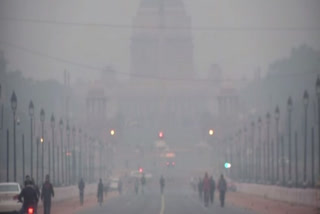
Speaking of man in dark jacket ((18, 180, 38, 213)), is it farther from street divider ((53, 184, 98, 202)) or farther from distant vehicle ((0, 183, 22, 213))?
street divider ((53, 184, 98, 202))

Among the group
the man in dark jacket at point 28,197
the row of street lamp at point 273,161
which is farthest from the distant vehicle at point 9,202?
the row of street lamp at point 273,161

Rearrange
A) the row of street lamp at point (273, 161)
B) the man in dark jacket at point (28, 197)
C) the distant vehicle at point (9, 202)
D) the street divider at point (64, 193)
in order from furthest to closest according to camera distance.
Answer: the row of street lamp at point (273, 161) → the street divider at point (64, 193) → the distant vehicle at point (9, 202) → the man in dark jacket at point (28, 197)

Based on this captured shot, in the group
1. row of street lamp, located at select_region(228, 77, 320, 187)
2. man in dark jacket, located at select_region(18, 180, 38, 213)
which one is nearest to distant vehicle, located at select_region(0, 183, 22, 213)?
man in dark jacket, located at select_region(18, 180, 38, 213)

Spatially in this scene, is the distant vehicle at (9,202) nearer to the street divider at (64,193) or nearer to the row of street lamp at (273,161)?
the row of street lamp at (273,161)

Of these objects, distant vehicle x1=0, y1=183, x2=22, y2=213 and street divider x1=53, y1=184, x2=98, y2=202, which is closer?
distant vehicle x1=0, y1=183, x2=22, y2=213

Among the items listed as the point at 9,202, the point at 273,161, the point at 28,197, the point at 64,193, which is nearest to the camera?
the point at 28,197

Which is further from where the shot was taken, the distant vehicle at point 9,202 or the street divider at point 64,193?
the street divider at point 64,193

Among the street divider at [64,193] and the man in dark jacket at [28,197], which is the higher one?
the man in dark jacket at [28,197]

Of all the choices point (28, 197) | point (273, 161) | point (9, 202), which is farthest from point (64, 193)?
point (28, 197)

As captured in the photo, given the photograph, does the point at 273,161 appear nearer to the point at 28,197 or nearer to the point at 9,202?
the point at 9,202

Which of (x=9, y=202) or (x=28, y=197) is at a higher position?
(x=28, y=197)

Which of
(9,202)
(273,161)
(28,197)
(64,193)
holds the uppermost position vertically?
(273,161)

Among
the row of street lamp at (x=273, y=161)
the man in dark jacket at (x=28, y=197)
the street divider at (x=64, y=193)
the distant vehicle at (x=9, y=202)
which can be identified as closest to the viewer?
the man in dark jacket at (x=28, y=197)

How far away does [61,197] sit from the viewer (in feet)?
290
